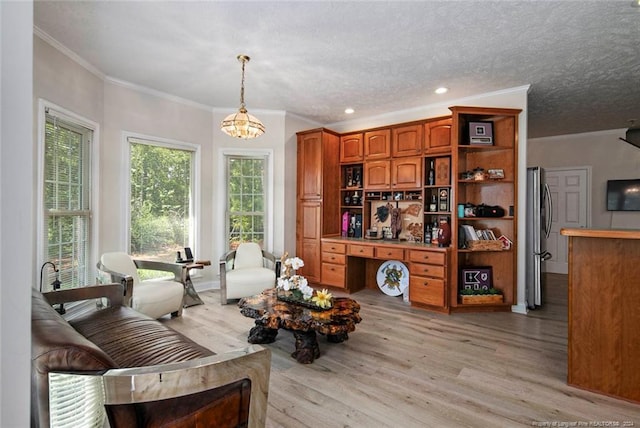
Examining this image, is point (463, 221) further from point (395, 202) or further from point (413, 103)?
point (413, 103)

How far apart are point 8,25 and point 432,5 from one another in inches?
104

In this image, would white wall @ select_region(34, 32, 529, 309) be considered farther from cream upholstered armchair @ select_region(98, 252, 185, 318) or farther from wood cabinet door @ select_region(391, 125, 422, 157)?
cream upholstered armchair @ select_region(98, 252, 185, 318)

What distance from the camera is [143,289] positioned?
10.4 ft

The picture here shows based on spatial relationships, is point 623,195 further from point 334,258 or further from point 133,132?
point 133,132

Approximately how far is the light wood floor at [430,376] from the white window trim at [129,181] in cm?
127

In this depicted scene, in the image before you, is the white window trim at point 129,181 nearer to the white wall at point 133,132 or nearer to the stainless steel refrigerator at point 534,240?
the white wall at point 133,132

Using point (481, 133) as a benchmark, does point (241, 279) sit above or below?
below

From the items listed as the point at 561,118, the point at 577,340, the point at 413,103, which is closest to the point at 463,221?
the point at 413,103

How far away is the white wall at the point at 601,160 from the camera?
541 centimetres

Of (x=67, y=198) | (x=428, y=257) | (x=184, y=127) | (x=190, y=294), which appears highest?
(x=184, y=127)

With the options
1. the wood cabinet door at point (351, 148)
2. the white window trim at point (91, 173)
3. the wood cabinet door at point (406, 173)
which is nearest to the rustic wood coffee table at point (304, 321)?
the white window trim at point (91, 173)

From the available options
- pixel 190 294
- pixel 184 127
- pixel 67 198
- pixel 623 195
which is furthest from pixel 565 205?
pixel 67 198

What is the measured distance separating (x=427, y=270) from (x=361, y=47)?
105 inches

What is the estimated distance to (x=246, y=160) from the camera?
491cm
